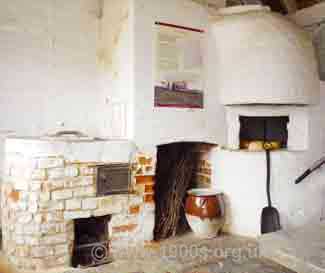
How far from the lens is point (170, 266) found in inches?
97.1

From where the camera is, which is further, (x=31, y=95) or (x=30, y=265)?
(x=31, y=95)

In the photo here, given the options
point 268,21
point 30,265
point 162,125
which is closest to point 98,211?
point 30,265

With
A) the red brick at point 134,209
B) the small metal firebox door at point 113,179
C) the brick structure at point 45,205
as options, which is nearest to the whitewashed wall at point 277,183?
the red brick at point 134,209

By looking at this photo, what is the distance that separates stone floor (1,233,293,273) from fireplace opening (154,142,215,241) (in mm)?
210

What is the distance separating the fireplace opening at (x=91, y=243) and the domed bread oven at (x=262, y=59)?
1795mm

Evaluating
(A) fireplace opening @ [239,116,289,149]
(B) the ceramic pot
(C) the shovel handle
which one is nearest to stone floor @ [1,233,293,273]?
(B) the ceramic pot

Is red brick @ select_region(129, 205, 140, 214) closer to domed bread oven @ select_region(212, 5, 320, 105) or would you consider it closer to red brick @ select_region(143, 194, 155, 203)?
red brick @ select_region(143, 194, 155, 203)

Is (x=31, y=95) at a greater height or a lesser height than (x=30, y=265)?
greater

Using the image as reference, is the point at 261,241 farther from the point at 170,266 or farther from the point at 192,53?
the point at 192,53

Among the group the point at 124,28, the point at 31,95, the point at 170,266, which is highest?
the point at 124,28

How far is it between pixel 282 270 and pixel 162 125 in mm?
1546

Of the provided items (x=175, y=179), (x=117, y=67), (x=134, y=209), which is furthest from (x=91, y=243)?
(x=117, y=67)

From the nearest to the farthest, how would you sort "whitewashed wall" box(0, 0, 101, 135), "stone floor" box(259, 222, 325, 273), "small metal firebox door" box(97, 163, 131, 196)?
"stone floor" box(259, 222, 325, 273) → "small metal firebox door" box(97, 163, 131, 196) → "whitewashed wall" box(0, 0, 101, 135)

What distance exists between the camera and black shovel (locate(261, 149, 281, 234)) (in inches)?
123
